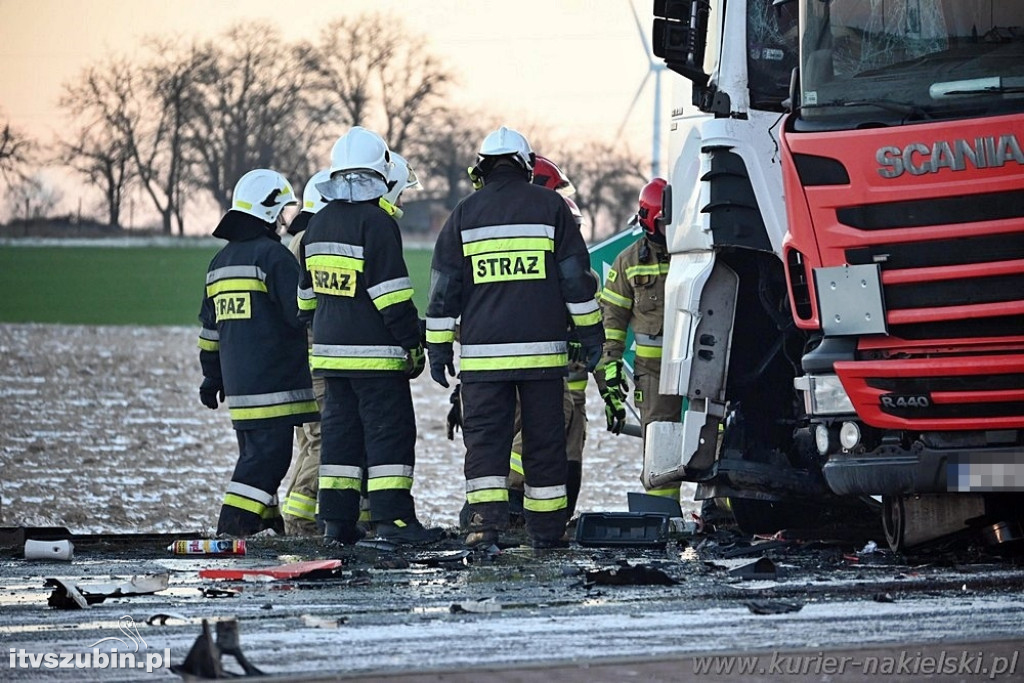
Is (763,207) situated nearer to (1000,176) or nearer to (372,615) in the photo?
(1000,176)

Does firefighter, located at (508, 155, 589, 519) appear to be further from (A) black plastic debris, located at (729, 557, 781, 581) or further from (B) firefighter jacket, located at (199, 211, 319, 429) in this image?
(A) black plastic debris, located at (729, 557, 781, 581)

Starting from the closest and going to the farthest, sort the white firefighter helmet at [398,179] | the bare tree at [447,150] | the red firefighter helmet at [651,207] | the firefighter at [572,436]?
the white firefighter helmet at [398,179] < the firefighter at [572,436] < the red firefighter helmet at [651,207] < the bare tree at [447,150]

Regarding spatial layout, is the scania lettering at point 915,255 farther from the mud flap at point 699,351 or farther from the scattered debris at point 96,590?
the scattered debris at point 96,590

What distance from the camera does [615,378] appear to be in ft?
30.9

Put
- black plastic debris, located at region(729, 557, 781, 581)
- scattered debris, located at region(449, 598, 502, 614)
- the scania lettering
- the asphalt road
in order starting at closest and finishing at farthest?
the asphalt road
scattered debris, located at region(449, 598, 502, 614)
the scania lettering
black plastic debris, located at region(729, 557, 781, 581)

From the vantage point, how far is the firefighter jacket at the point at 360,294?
8617mm

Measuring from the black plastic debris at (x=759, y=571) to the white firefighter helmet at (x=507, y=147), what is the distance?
2.56 m

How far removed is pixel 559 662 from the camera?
504 centimetres

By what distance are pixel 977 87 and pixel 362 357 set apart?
3480mm

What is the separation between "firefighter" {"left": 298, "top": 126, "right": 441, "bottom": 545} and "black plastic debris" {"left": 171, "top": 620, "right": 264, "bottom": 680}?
3.49 meters

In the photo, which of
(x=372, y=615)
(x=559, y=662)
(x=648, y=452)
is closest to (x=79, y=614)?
(x=372, y=615)

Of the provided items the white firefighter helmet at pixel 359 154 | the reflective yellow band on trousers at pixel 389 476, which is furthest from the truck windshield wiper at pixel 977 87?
the reflective yellow band on trousers at pixel 389 476

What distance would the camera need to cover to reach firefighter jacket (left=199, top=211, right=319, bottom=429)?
9.39 meters

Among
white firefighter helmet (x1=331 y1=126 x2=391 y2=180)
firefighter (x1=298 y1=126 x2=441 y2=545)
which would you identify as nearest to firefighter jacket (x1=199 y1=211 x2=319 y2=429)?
firefighter (x1=298 y1=126 x2=441 y2=545)
